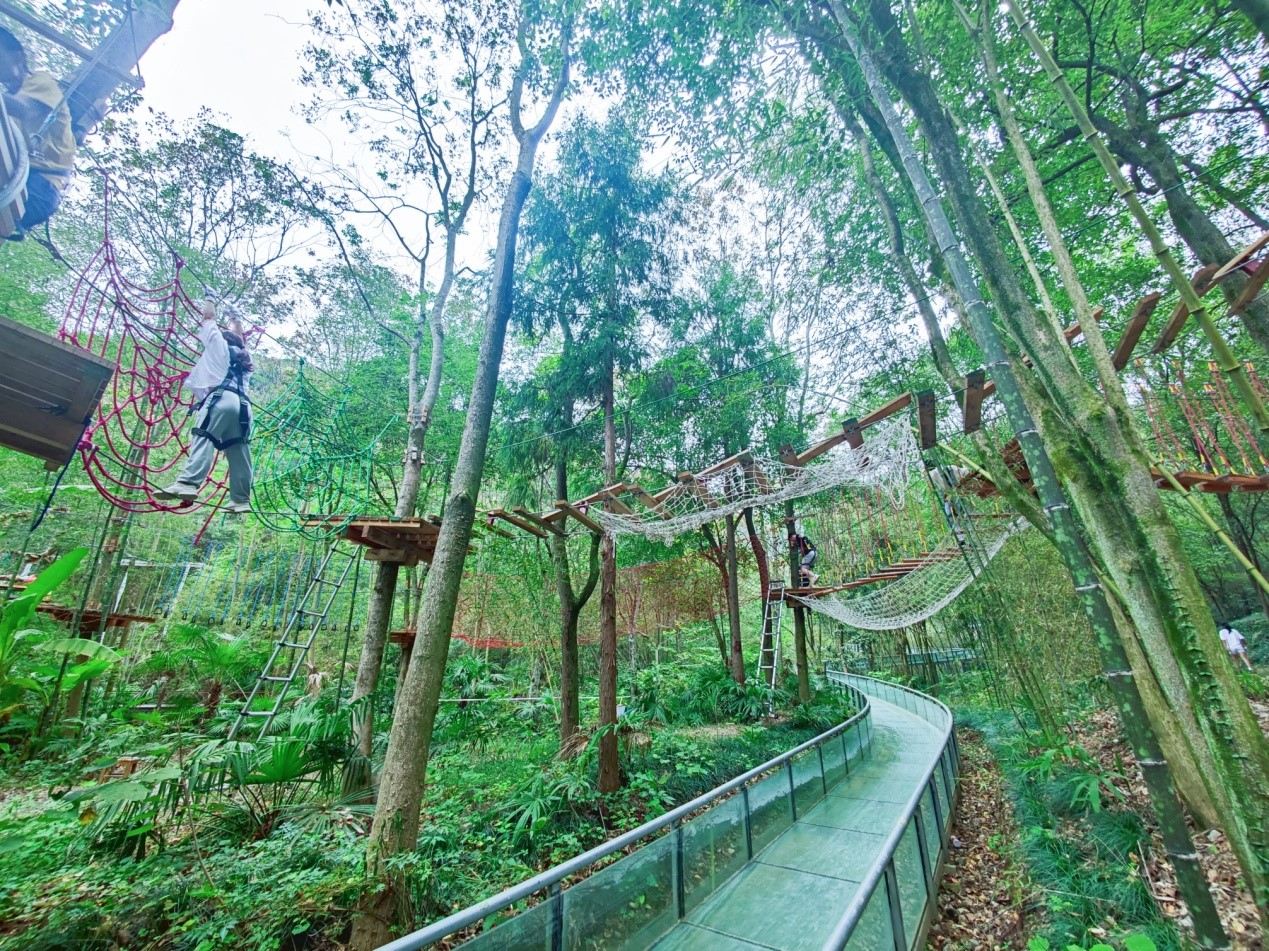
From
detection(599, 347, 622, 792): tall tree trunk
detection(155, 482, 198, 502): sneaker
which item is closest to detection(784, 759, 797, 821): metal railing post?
detection(599, 347, 622, 792): tall tree trunk

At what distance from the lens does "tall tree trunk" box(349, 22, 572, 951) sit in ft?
7.18

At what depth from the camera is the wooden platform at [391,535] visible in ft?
12.0

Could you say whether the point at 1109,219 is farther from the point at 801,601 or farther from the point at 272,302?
the point at 272,302

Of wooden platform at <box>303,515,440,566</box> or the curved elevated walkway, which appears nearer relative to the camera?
the curved elevated walkway

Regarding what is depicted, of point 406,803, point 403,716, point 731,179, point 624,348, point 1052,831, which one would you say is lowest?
point 1052,831

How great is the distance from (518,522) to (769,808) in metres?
2.80

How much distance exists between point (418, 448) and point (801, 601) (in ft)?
18.6

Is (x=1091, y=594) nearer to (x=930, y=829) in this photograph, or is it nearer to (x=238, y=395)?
(x=930, y=829)

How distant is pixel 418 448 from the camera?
500 cm

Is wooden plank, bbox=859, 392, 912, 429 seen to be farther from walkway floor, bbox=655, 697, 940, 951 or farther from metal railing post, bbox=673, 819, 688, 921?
metal railing post, bbox=673, 819, 688, 921

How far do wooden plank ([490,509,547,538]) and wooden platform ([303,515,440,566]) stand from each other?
475mm

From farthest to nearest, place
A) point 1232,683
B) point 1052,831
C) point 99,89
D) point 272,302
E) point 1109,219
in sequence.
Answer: point 272,302 < point 1109,219 < point 1052,831 < point 99,89 < point 1232,683

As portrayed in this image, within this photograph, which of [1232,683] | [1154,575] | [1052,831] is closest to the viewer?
[1232,683]

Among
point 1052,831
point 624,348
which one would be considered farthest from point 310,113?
point 1052,831
